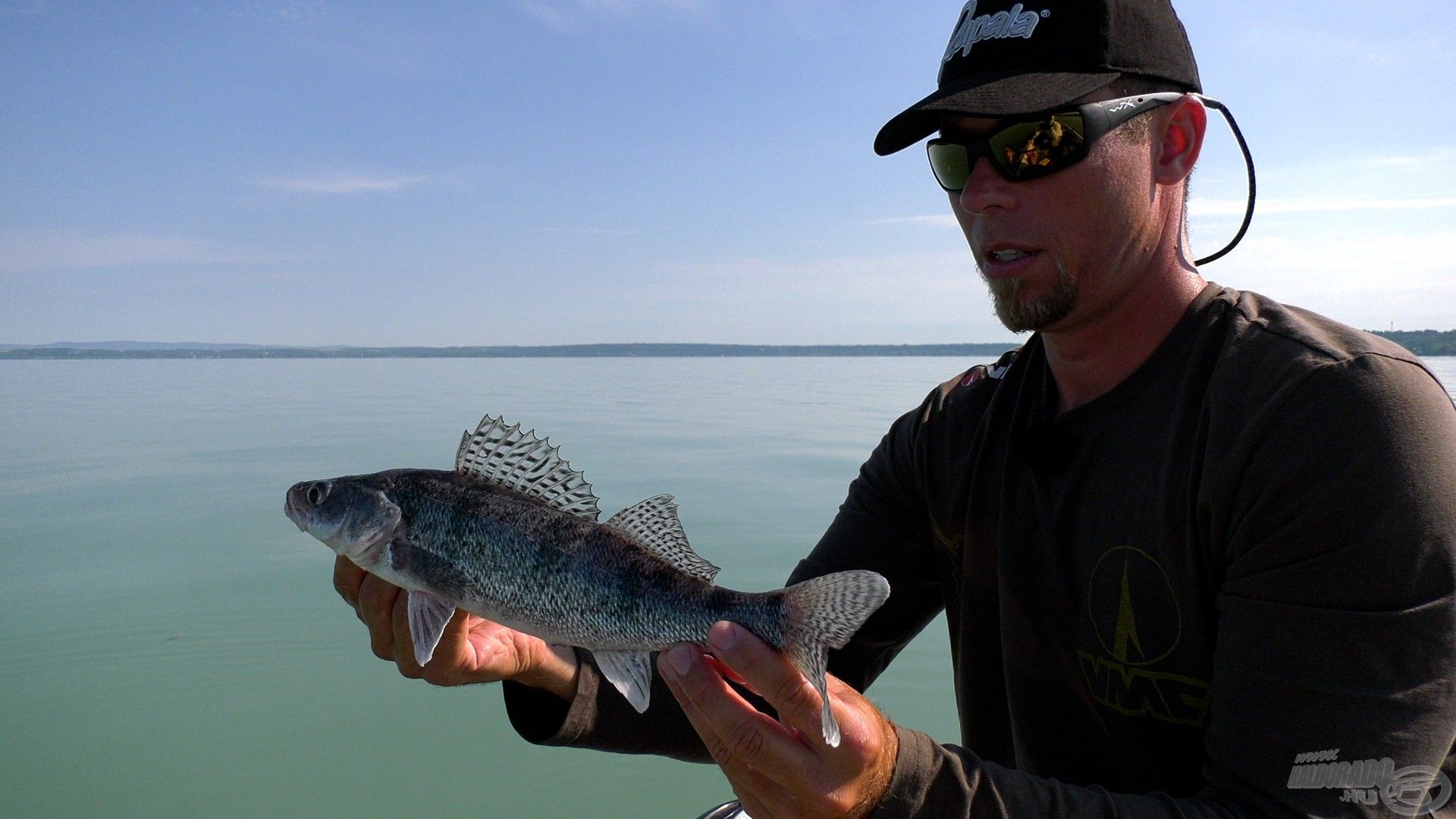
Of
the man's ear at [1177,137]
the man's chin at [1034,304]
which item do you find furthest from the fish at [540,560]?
the man's ear at [1177,137]

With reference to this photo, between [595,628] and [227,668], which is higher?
[595,628]

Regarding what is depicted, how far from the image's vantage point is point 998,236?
3.15 metres

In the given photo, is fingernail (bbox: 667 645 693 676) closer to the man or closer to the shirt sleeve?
the man

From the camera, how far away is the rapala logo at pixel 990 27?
122 inches

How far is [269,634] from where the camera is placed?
25.0 feet

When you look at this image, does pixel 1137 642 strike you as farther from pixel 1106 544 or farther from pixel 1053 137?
pixel 1053 137

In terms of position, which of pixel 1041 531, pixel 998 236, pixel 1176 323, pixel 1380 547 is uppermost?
pixel 998 236

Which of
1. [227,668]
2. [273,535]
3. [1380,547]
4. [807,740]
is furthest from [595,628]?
[273,535]

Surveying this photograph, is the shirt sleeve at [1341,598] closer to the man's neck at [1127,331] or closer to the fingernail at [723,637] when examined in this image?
the man's neck at [1127,331]

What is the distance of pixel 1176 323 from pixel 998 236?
2.18ft

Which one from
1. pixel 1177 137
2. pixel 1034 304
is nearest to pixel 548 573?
pixel 1034 304

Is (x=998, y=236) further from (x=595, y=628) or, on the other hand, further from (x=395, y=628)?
(x=395, y=628)

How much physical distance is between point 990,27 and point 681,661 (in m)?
2.47

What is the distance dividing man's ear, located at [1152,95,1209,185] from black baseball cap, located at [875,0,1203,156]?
89 mm
